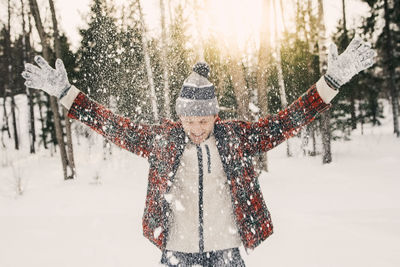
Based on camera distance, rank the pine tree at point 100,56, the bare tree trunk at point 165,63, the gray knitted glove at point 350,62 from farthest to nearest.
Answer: the pine tree at point 100,56, the bare tree trunk at point 165,63, the gray knitted glove at point 350,62

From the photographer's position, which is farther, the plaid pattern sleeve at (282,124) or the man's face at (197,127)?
the man's face at (197,127)

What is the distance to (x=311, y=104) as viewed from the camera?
1.99 meters

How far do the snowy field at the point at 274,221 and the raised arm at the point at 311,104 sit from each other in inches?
87.8

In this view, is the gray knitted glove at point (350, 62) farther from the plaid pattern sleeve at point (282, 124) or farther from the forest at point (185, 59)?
the forest at point (185, 59)

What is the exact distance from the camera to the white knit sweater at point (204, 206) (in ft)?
6.92

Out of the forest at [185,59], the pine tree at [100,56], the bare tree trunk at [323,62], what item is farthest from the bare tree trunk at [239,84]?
the pine tree at [100,56]

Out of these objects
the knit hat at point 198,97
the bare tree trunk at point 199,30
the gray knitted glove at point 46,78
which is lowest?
the knit hat at point 198,97

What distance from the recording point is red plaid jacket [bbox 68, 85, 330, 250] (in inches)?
80.9

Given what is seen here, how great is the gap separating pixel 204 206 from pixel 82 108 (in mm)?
944

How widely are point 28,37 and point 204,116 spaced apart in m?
24.2

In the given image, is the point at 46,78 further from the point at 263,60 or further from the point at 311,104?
the point at 263,60

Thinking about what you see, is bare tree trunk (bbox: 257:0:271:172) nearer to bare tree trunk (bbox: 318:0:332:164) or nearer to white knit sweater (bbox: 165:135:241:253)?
bare tree trunk (bbox: 318:0:332:164)

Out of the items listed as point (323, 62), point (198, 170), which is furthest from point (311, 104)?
point (323, 62)

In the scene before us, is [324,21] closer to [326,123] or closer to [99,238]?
[326,123]
